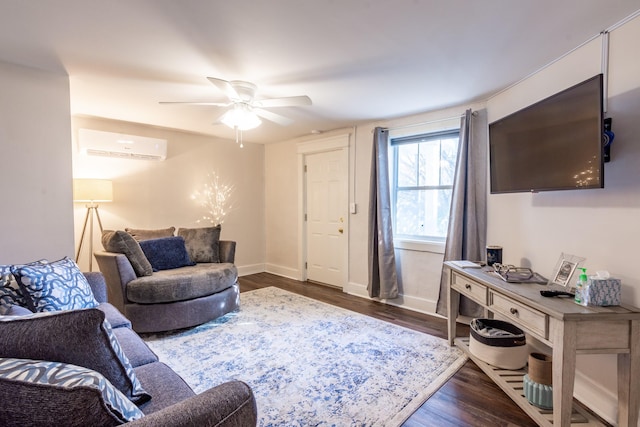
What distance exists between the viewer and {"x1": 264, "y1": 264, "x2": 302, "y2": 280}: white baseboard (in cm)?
510

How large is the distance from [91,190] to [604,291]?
14.3 ft

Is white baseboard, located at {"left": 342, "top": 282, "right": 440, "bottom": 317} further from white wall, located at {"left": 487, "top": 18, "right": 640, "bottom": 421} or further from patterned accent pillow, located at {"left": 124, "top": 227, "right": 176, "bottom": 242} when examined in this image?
patterned accent pillow, located at {"left": 124, "top": 227, "right": 176, "bottom": 242}

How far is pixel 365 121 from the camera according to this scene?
156 inches

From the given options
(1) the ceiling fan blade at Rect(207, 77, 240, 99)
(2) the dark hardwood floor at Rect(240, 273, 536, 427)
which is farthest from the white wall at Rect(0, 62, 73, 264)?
(2) the dark hardwood floor at Rect(240, 273, 536, 427)

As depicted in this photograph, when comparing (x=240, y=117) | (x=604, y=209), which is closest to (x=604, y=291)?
(x=604, y=209)

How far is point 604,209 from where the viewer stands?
185cm

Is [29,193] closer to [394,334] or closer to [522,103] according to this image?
[394,334]

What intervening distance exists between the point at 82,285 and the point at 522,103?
3.51 metres

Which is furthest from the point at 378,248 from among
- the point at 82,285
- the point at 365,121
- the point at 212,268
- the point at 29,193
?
the point at 29,193

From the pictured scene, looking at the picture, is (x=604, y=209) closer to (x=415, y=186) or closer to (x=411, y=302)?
(x=415, y=186)

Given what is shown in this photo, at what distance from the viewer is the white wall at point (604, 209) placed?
170 cm

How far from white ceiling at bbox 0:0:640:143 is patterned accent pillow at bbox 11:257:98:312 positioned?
4.61 ft

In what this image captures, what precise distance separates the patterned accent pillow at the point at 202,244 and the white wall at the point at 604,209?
332cm

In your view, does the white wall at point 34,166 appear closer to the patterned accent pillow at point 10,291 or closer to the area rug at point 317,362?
the patterned accent pillow at point 10,291
